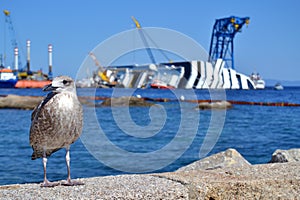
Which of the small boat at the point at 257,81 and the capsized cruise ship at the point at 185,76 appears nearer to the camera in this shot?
the capsized cruise ship at the point at 185,76

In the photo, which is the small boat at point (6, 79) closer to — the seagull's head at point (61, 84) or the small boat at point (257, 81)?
the small boat at point (257, 81)

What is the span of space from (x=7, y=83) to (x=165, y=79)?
29404 mm

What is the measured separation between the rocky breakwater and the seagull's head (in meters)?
0.88

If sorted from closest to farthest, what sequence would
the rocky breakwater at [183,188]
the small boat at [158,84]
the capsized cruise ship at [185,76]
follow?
1. the rocky breakwater at [183,188]
2. the capsized cruise ship at [185,76]
3. the small boat at [158,84]

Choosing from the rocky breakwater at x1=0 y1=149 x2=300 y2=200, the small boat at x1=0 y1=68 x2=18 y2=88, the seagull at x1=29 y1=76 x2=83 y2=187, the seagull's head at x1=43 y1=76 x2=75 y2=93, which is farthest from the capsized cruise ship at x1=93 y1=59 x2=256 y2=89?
the seagull's head at x1=43 y1=76 x2=75 y2=93

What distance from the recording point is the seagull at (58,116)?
3.75 meters

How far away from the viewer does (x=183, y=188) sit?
4.19m

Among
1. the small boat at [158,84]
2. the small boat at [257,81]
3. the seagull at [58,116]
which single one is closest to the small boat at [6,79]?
the small boat at [158,84]

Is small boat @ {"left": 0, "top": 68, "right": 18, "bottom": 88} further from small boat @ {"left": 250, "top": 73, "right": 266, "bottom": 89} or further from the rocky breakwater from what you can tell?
the rocky breakwater

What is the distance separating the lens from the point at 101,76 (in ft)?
320

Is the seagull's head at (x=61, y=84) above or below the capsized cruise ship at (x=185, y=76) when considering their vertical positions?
above

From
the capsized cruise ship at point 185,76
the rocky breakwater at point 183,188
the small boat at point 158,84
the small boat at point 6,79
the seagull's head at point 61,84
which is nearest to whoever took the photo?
the seagull's head at point 61,84

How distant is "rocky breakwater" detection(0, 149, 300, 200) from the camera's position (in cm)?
395

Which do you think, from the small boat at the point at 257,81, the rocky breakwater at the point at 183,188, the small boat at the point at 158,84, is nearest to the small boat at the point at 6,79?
the small boat at the point at 158,84
